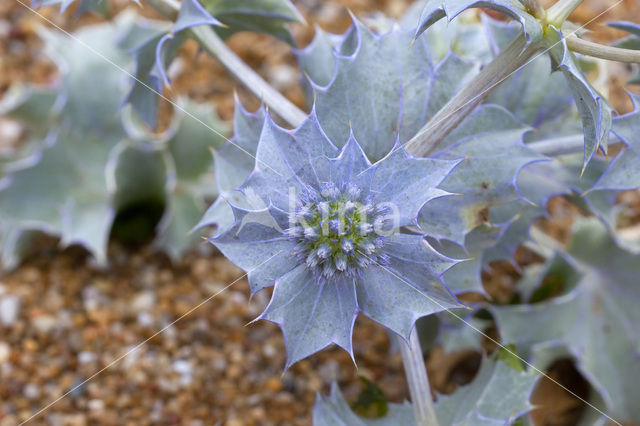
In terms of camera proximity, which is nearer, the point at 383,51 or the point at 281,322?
the point at 281,322

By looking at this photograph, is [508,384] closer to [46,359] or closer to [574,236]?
[574,236]

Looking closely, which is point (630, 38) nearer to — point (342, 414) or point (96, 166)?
point (342, 414)

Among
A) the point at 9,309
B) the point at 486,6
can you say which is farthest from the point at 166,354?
the point at 486,6

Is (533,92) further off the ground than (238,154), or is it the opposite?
(533,92)

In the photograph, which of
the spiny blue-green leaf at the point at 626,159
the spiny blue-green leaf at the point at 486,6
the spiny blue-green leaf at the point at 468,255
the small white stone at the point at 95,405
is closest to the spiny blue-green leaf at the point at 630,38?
the spiny blue-green leaf at the point at 626,159

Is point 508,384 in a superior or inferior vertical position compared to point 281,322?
inferior

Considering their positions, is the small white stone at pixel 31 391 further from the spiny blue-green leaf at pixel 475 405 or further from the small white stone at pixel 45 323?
the spiny blue-green leaf at pixel 475 405

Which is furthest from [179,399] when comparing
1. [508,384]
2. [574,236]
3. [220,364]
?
[574,236]
